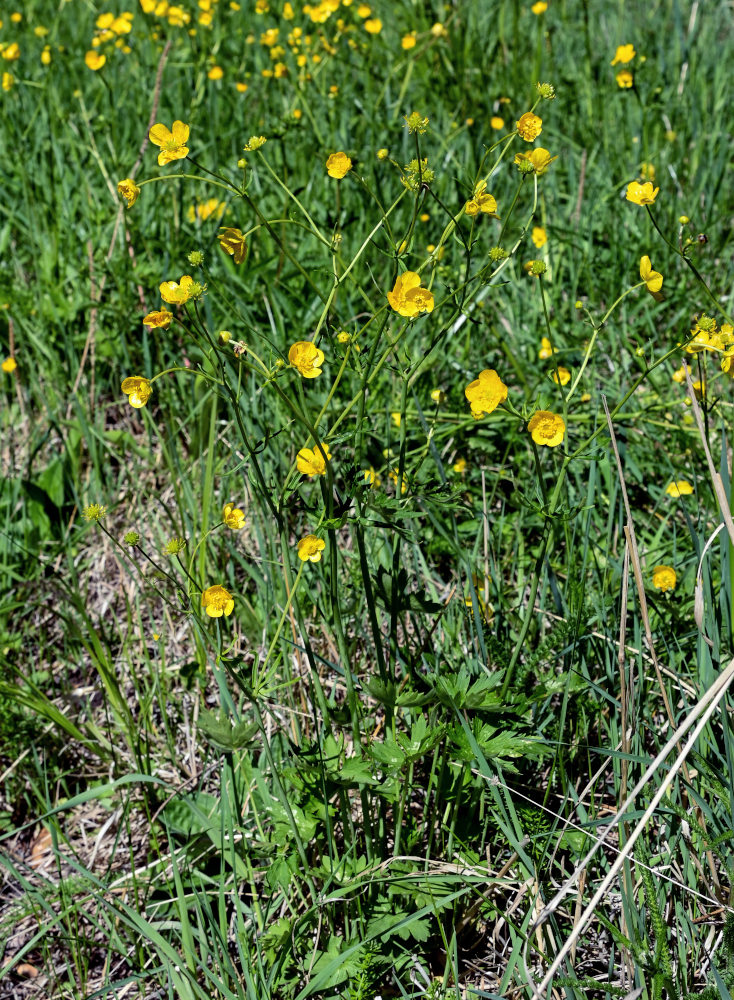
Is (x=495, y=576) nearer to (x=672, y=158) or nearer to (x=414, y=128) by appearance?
(x=414, y=128)

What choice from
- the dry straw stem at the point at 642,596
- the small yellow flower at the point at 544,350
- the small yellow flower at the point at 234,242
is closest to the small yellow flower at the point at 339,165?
the small yellow flower at the point at 234,242

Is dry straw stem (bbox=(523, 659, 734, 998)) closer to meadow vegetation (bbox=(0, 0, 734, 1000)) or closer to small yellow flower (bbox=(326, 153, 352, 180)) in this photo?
meadow vegetation (bbox=(0, 0, 734, 1000))

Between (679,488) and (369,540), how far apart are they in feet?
2.38

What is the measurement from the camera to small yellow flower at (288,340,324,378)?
4.35 feet

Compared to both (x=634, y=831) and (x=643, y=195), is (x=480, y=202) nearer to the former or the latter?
(x=643, y=195)

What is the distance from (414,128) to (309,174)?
1921mm

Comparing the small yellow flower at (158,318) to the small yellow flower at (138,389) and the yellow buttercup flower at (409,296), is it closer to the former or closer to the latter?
the small yellow flower at (138,389)

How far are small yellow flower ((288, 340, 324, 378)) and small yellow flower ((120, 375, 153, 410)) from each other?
0.70 ft

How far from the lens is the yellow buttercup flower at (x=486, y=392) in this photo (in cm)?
136

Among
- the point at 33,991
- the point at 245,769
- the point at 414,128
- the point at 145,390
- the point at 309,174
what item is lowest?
the point at 33,991

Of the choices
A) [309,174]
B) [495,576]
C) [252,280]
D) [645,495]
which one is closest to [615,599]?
[495,576]

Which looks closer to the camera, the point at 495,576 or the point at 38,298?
the point at 495,576

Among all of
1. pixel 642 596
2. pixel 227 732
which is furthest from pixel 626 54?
pixel 227 732

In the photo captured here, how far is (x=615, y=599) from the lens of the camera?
1.91 m
